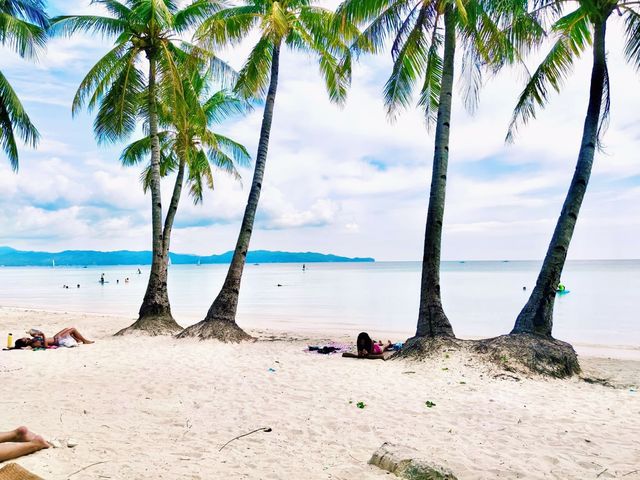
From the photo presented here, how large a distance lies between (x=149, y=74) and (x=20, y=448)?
11736mm

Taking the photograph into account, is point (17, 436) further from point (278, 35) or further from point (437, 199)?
point (278, 35)

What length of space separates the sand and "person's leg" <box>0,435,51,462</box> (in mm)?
92

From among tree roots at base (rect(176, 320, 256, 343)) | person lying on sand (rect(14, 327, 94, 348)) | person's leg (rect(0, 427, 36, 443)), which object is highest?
person's leg (rect(0, 427, 36, 443))

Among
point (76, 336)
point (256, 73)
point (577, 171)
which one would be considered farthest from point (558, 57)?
point (76, 336)

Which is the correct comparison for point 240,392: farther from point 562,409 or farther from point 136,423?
point 562,409

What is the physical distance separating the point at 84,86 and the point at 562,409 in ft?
46.8

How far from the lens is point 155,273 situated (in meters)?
13.7

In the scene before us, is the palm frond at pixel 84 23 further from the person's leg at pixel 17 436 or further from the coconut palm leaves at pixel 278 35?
the person's leg at pixel 17 436

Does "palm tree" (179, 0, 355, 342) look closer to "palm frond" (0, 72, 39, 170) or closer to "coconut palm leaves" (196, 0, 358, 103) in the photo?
"coconut palm leaves" (196, 0, 358, 103)

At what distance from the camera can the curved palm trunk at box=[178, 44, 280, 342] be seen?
1187 cm

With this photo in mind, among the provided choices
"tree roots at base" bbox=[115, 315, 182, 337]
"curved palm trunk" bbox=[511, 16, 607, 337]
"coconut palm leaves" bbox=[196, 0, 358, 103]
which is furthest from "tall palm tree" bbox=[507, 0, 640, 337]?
"tree roots at base" bbox=[115, 315, 182, 337]


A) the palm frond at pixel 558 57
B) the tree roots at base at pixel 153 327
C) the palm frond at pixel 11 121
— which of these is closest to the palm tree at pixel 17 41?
the palm frond at pixel 11 121

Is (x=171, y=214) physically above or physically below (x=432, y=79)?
below

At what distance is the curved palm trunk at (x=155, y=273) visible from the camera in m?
13.2
